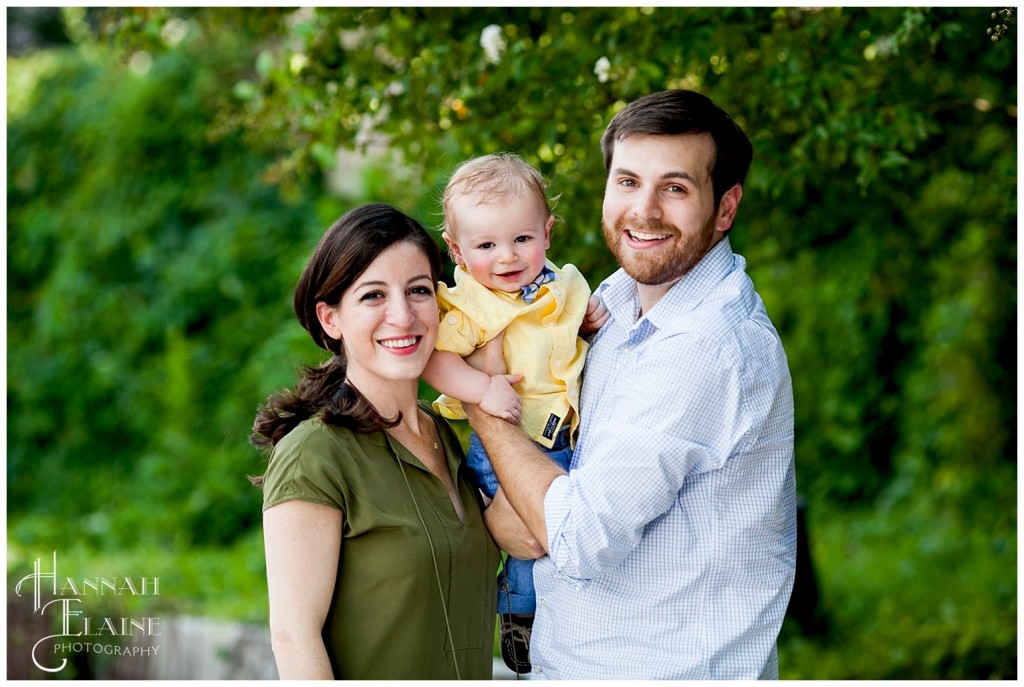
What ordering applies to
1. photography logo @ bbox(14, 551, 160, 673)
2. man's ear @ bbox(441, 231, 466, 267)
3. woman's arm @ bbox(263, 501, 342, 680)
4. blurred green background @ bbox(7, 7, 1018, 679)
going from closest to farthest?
woman's arm @ bbox(263, 501, 342, 680)
man's ear @ bbox(441, 231, 466, 267)
blurred green background @ bbox(7, 7, 1018, 679)
photography logo @ bbox(14, 551, 160, 673)

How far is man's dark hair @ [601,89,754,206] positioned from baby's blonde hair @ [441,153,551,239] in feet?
0.74

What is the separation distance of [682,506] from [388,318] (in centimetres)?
76

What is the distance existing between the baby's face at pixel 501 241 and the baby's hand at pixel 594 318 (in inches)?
7.9

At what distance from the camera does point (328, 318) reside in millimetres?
2547

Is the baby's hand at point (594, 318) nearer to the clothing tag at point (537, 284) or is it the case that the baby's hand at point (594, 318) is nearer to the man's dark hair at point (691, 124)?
the clothing tag at point (537, 284)

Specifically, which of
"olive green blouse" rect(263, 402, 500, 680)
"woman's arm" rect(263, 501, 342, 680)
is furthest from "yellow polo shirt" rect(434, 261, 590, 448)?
"woman's arm" rect(263, 501, 342, 680)

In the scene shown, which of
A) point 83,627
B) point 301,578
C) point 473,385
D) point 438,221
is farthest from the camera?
point 83,627

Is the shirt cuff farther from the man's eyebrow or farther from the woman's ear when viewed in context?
the man's eyebrow

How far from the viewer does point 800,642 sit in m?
A: 6.55

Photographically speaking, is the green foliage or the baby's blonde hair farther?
the green foliage

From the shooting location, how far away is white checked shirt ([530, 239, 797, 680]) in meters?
2.39

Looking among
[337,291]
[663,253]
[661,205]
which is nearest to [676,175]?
[661,205]

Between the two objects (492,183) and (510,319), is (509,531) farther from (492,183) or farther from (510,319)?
(492,183)

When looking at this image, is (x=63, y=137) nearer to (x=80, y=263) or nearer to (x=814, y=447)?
(x=80, y=263)
